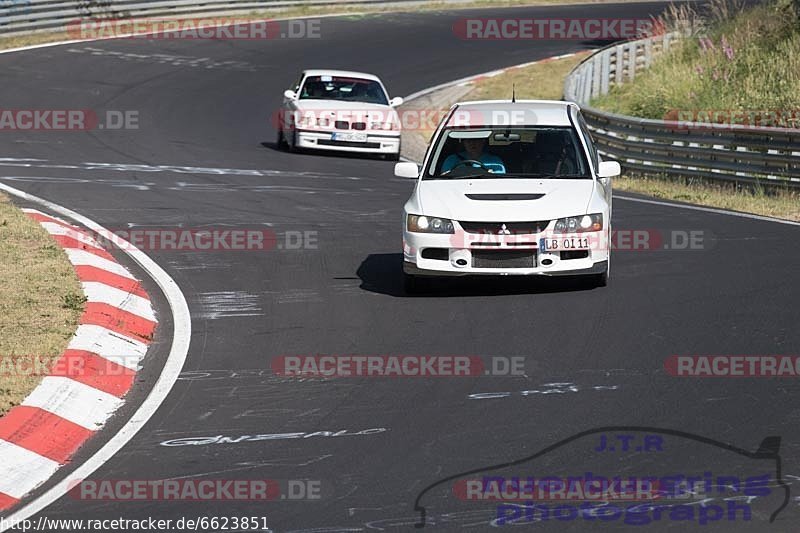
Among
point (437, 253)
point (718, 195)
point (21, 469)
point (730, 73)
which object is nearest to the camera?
point (21, 469)

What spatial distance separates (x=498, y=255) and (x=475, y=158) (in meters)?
1.42

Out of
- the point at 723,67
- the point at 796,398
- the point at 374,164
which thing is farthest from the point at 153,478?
the point at 723,67

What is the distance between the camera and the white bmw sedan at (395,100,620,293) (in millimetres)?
11109

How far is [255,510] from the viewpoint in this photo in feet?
21.1

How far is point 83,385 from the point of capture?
8617 millimetres

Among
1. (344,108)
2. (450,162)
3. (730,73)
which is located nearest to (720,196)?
(450,162)

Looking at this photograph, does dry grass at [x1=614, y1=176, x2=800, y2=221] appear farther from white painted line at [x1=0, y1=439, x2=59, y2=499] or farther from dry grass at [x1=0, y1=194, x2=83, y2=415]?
white painted line at [x1=0, y1=439, x2=59, y2=499]

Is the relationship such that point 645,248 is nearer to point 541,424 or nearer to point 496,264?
point 496,264

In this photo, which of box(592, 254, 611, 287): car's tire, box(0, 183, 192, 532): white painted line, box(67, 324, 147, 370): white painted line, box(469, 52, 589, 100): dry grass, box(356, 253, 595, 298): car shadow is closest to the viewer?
box(0, 183, 192, 532): white painted line

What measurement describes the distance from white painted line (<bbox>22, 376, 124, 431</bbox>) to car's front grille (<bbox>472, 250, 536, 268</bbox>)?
363 cm

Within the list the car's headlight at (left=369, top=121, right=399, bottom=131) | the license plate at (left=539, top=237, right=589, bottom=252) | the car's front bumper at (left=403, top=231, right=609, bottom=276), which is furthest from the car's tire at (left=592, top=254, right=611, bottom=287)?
the car's headlight at (left=369, top=121, right=399, bottom=131)

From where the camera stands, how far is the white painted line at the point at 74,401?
8.03m

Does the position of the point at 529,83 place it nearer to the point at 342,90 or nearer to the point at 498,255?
the point at 342,90

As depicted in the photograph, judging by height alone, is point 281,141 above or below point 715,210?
below
